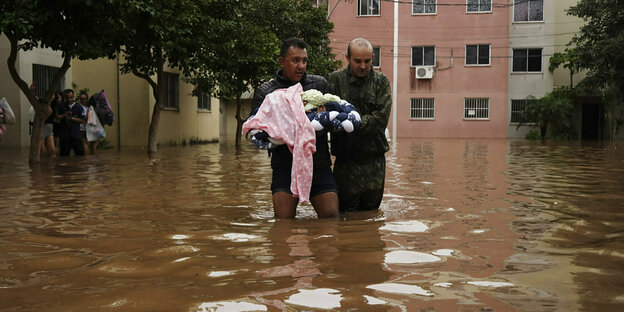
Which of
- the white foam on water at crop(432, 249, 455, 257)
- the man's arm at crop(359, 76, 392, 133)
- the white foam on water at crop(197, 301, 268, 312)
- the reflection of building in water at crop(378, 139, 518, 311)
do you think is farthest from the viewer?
the man's arm at crop(359, 76, 392, 133)

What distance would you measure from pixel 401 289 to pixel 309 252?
1112 mm

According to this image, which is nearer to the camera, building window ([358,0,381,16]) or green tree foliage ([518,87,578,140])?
green tree foliage ([518,87,578,140])

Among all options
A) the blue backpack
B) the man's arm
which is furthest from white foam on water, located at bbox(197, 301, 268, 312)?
the blue backpack

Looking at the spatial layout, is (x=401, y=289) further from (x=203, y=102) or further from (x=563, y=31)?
(x=563, y=31)

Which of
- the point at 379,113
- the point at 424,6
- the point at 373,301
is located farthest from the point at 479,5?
the point at 373,301

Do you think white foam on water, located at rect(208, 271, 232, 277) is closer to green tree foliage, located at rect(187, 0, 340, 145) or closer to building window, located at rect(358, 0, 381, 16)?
green tree foliage, located at rect(187, 0, 340, 145)

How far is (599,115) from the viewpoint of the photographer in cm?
3981

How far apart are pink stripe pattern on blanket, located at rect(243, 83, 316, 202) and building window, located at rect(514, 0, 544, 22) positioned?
3754 centimetres

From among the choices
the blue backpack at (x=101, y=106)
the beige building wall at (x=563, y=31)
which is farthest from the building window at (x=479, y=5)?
the blue backpack at (x=101, y=106)

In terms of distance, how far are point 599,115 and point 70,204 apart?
3784 cm

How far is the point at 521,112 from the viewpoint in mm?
39188

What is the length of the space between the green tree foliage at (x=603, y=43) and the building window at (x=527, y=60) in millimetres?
7314

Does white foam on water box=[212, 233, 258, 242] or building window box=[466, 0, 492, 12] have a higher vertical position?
building window box=[466, 0, 492, 12]

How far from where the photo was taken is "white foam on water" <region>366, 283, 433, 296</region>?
342 cm
